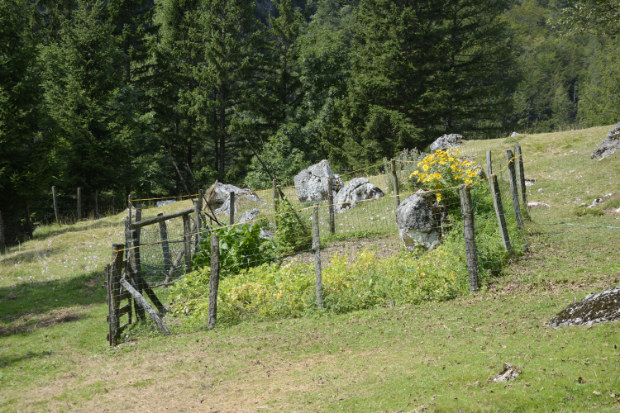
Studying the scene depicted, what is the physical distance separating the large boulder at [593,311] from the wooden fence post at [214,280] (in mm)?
5418

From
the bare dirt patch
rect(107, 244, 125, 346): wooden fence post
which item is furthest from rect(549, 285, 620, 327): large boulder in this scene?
the bare dirt patch

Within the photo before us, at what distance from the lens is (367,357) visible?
6402 mm

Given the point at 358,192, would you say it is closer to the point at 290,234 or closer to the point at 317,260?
the point at 290,234

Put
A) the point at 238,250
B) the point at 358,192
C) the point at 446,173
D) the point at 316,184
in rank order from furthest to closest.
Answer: the point at 316,184 → the point at 358,192 → the point at 238,250 → the point at 446,173

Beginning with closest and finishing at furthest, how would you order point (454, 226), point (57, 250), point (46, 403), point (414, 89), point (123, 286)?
1. point (46, 403)
2. point (123, 286)
3. point (454, 226)
4. point (57, 250)
5. point (414, 89)

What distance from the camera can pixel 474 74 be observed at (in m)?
34.4

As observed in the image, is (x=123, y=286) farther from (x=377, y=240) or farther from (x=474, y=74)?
(x=474, y=74)

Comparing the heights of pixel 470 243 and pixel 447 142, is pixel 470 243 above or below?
below

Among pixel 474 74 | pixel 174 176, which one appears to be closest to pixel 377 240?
pixel 474 74

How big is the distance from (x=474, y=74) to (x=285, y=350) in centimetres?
3214

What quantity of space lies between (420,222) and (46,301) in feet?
31.7

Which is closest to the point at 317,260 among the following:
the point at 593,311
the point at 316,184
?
the point at 593,311

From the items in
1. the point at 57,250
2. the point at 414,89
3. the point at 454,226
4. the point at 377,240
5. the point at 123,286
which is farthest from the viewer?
the point at 414,89

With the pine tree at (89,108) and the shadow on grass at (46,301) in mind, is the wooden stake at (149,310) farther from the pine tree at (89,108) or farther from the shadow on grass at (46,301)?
the pine tree at (89,108)
